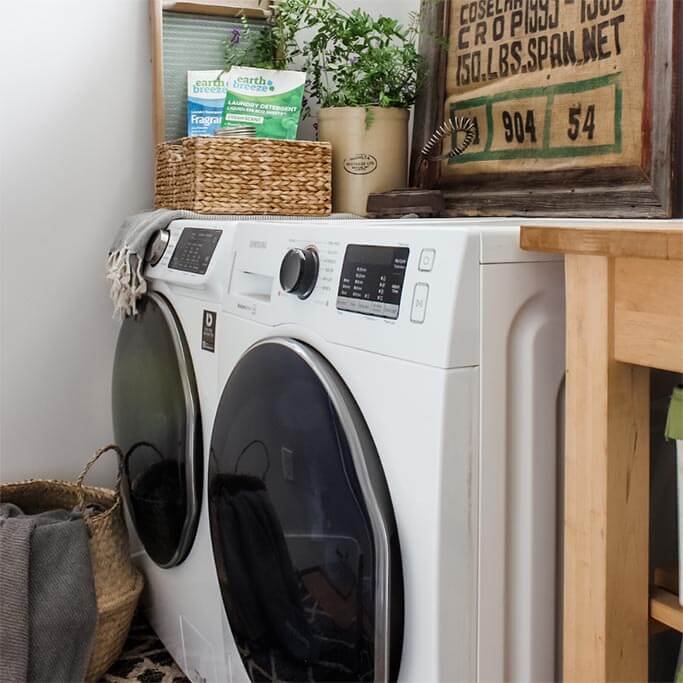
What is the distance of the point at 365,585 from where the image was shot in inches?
41.9

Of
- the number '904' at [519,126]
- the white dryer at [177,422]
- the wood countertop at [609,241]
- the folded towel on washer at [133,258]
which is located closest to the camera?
the wood countertop at [609,241]

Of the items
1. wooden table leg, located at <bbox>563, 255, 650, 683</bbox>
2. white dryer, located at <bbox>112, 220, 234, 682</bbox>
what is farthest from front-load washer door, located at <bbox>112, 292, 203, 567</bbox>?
wooden table leg, located at <bbox>563, 255, 650, 683</bbox>

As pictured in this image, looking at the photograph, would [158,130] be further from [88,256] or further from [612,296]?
[612,296]

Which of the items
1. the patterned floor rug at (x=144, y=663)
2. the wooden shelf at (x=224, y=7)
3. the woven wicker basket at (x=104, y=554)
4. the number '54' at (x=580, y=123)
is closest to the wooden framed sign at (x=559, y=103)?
the number '54' at (x=580, y=123)

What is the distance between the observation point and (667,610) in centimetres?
100

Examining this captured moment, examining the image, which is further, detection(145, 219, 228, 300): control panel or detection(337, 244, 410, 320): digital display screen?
detection(145, 219, 228, 300): control panel

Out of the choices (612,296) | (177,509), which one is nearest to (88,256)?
(177,509)

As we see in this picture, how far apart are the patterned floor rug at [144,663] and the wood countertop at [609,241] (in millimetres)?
1293

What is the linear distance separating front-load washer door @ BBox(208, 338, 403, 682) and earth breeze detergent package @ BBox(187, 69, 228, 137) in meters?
0.87

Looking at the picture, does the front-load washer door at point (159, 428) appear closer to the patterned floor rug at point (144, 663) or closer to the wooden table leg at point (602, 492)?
the patterned floor rug at point (144, 663)

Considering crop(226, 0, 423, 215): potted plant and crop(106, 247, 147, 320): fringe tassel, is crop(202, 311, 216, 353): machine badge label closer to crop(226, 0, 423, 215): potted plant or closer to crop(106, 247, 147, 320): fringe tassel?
crop(106, 247, 147, 320): fringe tassel

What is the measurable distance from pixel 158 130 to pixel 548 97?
0.89m

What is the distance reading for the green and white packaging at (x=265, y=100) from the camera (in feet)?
6.44

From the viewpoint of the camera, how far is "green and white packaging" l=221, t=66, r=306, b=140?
1.96 metres
